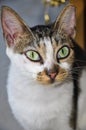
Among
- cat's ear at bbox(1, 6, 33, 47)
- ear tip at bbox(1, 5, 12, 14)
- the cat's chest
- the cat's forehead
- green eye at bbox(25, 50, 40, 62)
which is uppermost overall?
ear tip at bbox(1, 5, 12, 14)

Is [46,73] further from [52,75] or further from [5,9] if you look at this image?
[5,9]

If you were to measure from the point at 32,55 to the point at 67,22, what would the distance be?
123 millimetres

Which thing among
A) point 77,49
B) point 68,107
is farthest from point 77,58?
point 68,107

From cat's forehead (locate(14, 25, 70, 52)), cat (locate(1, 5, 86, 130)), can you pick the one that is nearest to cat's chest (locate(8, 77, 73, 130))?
A: cat (locate(1, 5, 86, 130))

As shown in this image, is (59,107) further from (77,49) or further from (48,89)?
(77,49)

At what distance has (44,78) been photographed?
855mm

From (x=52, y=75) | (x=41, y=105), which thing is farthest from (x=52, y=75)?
(x=41, y=105)

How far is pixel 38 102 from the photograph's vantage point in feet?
2.99

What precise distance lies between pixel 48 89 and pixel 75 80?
8 cm

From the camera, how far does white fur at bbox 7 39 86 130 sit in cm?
90

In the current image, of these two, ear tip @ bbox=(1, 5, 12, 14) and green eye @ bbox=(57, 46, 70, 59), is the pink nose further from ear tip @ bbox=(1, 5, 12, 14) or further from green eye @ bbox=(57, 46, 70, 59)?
ear tip @ bbox=(1, 5, 12, 14)

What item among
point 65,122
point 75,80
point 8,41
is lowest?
point 65,122

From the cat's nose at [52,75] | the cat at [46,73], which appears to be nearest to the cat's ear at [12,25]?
the cat at [46,73]

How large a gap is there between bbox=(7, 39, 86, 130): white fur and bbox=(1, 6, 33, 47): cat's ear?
4cm
